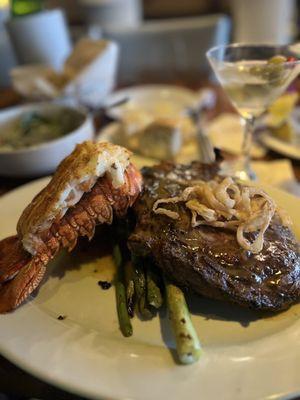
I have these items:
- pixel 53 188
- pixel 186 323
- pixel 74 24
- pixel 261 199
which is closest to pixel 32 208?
pixel 53 188

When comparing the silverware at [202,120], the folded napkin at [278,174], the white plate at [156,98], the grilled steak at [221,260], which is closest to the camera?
the grilled steak at [221,260]

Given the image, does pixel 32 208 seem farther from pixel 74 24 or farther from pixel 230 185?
pixel 74 24

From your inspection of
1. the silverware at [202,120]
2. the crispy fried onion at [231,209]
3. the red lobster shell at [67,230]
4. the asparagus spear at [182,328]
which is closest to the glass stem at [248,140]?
the silverware at [202,120]

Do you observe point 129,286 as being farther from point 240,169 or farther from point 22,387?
point 240,169

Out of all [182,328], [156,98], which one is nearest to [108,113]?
[156,98]

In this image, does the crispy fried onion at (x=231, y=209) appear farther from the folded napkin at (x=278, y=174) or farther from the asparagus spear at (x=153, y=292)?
the folded napkin at (x=278, y=174)

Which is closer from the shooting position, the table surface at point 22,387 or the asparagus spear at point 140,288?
the table surface at point 22,387
